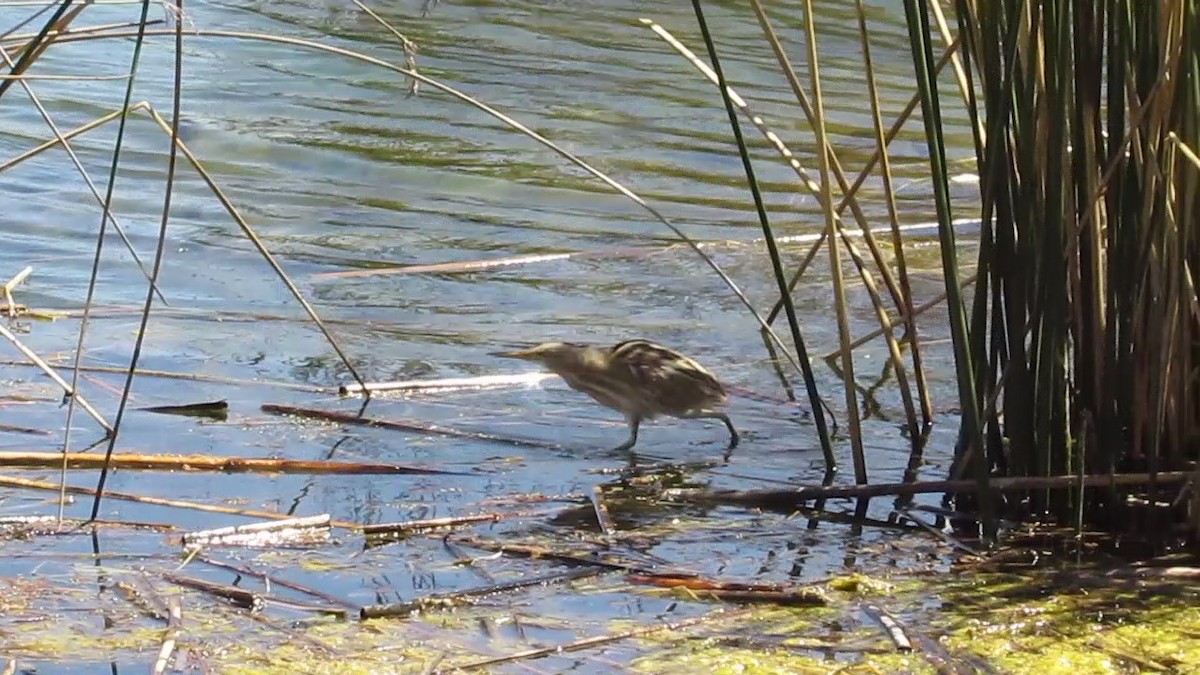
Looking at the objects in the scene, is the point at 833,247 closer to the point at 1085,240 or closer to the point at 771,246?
the point at 771,246

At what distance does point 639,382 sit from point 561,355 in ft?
1.00

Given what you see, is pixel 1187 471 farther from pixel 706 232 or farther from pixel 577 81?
pixel 577 81

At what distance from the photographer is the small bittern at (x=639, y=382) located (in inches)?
226

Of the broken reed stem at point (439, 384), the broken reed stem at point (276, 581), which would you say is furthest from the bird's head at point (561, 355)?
the broken reed stem at point (276, 581)

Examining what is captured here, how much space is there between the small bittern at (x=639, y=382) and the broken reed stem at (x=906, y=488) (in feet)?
2.17

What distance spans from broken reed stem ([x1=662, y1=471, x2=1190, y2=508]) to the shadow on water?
0.20 ft

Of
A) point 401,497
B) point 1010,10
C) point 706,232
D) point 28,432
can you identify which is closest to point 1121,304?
point 1010,10

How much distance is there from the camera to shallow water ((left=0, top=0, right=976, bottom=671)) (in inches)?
192

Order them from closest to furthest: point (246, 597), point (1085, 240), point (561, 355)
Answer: point (246, 597) → point (1085, 240) → point (561, 355)

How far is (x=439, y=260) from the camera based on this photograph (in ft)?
26.8

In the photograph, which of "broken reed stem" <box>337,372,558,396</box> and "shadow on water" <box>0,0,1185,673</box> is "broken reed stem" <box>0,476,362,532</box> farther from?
"broken reed stem" <box>337,372,558,396</box>

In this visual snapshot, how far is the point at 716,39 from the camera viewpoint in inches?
587

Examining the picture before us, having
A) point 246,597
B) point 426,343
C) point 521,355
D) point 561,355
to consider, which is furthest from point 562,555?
point 426,343

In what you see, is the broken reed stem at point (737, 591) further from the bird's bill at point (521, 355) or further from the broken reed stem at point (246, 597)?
the bird's bill at point (521, 355)
